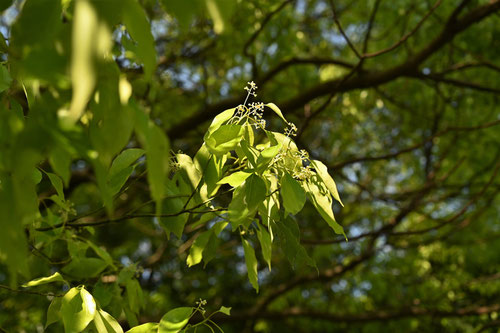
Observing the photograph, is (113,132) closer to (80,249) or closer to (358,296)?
(80,249)

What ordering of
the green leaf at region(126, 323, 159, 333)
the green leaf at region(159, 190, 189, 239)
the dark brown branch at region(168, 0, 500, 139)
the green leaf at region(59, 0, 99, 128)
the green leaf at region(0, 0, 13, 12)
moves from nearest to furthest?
the green leaf at region(59, 0, 99, 128) → the green leaf at region(0, 0, 13, 12) → the green leaf at region(126, 323, 159, 333) → the green leaf at region(159, 190, 189, 239) → the dark brown branch at region(168, 0, 500, 139)

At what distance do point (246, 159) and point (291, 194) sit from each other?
0.82ft

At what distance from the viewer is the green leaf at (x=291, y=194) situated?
44.3 inches

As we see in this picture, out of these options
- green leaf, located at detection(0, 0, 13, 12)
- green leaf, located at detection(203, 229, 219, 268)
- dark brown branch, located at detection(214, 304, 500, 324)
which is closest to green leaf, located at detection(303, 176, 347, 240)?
green leaf, located at detection(203, 229, 219, 268)

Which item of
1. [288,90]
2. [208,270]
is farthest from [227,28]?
[208,270]

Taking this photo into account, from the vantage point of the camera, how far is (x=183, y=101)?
19.3 feet

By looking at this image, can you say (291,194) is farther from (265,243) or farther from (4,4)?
(4,4)

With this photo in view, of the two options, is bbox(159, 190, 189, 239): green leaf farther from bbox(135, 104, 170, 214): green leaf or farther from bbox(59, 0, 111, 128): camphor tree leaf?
bbox(59, 0, 111, 128): camphor tree leaf

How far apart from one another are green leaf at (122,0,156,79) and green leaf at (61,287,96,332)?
2.22 ft

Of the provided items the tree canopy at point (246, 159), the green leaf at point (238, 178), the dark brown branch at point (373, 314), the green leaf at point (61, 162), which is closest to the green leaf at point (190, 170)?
the tree canopy at point (246, 159)

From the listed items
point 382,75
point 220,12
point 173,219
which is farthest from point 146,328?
point 382,75

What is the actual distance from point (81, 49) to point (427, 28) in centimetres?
452

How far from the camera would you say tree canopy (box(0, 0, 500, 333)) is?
2.24ft

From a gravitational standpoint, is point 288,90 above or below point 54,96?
above
